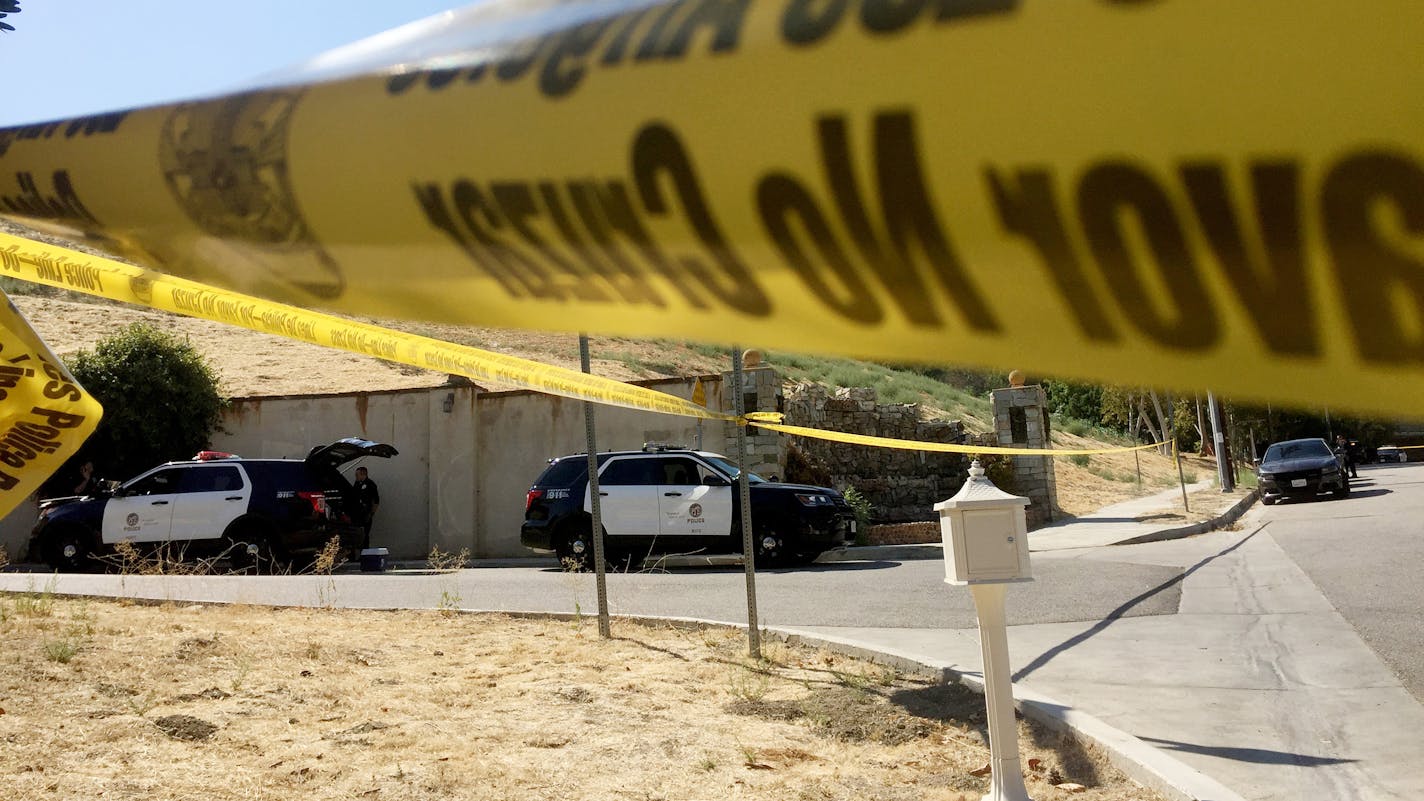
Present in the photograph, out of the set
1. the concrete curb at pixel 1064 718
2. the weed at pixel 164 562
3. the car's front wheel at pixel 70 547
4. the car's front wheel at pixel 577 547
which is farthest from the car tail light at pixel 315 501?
the concrete curb at pixel 1064 718

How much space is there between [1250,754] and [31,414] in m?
5.28

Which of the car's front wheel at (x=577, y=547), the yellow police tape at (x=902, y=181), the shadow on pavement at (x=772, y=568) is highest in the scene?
the yellow police tape at (x=902, y=181)

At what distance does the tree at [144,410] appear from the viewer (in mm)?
18781

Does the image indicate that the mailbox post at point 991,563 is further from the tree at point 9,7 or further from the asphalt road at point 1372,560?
the tree at point 9,7

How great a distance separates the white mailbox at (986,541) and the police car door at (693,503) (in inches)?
375

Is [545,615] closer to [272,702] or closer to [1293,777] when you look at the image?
[272,702]

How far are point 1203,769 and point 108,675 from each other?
5632mm

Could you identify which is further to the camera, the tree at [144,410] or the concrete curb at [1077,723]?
the tree at [144,410]

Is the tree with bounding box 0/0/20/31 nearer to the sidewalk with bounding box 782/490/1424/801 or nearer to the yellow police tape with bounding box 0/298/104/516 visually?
the yellow police tape with bounding box 0/298/104/516

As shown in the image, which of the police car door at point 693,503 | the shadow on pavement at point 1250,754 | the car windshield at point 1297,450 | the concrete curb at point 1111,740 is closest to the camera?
the concrete curb at point 1111,740

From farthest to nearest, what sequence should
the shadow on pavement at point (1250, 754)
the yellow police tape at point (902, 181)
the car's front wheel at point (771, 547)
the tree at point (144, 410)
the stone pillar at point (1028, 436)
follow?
1. the stone pillar at point (1028, 436)
2. the tree at point (144, 410)
3. the car's front wheel at point (771, 547)
4. the shadow on pavement at point (1250, 754)
5. the yellow police tape at point (902, 181)

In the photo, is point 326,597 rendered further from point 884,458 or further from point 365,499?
point 884,458

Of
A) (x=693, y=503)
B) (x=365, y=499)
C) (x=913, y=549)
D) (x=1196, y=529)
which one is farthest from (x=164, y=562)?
(x=1196, y=529)

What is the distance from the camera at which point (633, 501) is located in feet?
47.3
